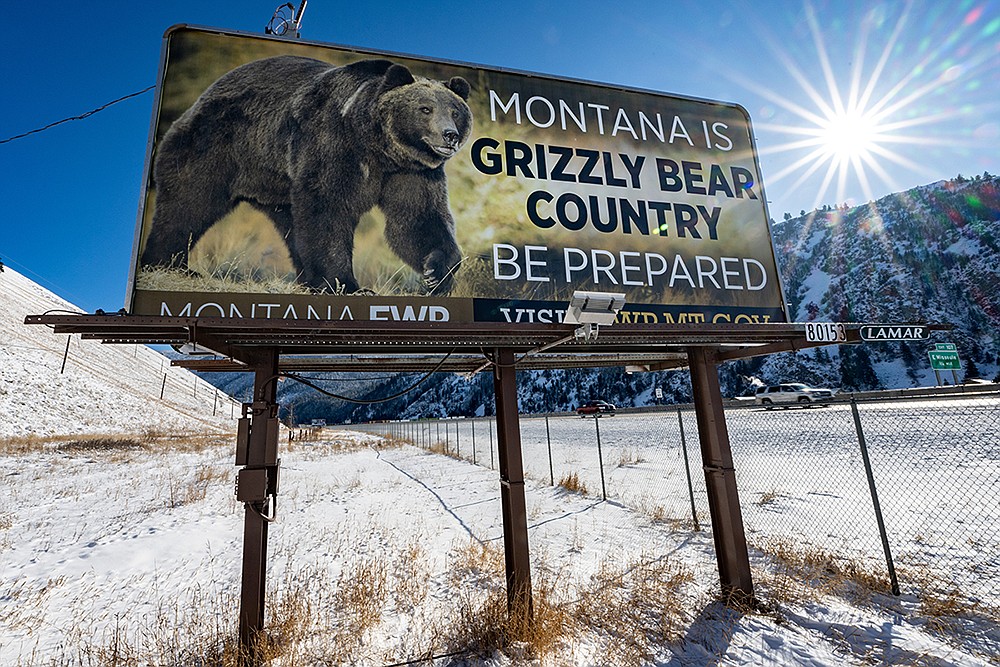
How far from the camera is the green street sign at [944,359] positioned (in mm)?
27987

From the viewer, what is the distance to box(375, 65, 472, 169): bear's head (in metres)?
5.11

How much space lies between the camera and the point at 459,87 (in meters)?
5.49

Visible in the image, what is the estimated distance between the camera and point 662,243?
5.73 meters

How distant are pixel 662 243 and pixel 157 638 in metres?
7.20

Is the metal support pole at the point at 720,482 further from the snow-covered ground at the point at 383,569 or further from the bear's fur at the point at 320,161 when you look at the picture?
the bear's fur at the point at 320,161

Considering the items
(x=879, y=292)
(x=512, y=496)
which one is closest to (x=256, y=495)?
(x=512, y=496)

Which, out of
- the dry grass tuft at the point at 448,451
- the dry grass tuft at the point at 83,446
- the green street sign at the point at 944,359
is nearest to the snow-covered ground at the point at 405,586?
the dry grass tuft at the point at 448,451

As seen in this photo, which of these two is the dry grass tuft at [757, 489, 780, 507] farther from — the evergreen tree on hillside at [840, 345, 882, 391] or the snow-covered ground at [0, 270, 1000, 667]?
the evergreen tree on hillside at [840, 345, 882, 391]

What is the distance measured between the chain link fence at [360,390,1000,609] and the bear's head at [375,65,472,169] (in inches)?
232

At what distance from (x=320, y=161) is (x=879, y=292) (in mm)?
94041

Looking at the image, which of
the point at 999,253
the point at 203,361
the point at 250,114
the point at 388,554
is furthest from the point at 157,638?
the point at 999,253

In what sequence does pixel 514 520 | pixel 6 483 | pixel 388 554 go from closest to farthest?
pixel 514 520 → pixel 388 554 → pixel 6 483

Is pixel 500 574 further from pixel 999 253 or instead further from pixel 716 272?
pixel 999 253

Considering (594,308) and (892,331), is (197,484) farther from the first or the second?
(892,331)
